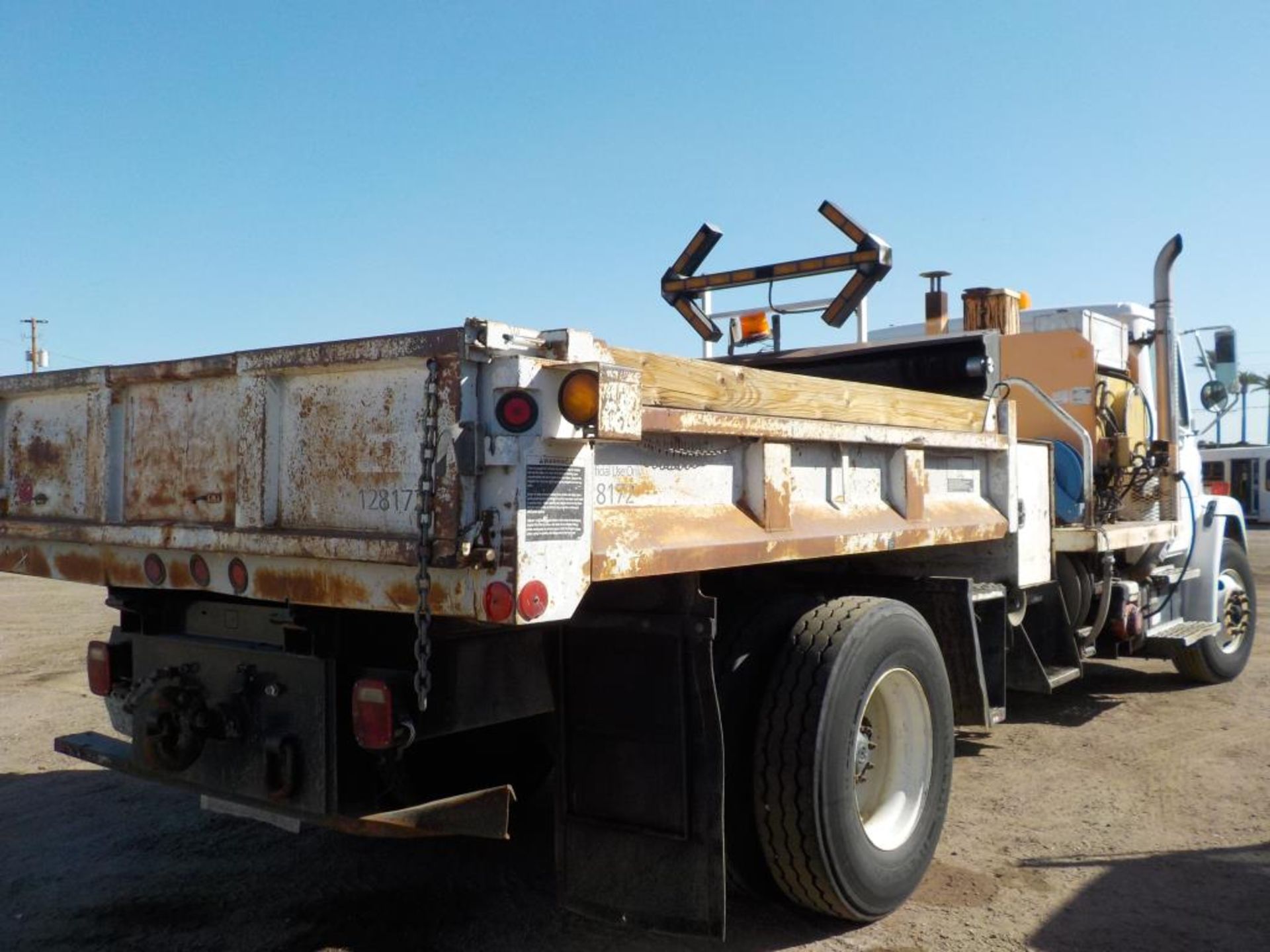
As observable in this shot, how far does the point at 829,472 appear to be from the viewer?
12.4ft

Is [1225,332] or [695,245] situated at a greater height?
[695,245]

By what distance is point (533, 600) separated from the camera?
100 inches

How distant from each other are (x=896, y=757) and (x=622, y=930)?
3.87 feet

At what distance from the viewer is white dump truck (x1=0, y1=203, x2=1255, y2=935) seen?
8.77 ft

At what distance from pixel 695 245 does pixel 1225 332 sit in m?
3.40

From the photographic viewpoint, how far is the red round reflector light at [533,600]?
253 centimetres

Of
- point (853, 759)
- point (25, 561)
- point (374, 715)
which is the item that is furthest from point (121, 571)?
point (853, 759)

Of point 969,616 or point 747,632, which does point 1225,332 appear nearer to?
point 969,616

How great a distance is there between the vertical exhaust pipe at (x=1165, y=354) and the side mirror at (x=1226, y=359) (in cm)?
27

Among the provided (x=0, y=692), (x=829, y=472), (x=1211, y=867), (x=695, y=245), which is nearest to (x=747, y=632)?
(x=829, y=472)

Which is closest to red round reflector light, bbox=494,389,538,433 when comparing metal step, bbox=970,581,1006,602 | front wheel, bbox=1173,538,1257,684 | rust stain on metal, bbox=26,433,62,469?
rust stain on metal, bbox=26,433,62,469

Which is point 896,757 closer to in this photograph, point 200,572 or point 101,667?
point 200,572

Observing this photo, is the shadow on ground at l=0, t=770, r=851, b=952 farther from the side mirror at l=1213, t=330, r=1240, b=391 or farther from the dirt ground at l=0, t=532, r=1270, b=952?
the side mirror at l=1213, t=330, r=1240, b=391

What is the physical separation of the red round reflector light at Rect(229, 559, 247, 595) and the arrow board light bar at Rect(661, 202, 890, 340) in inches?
137
